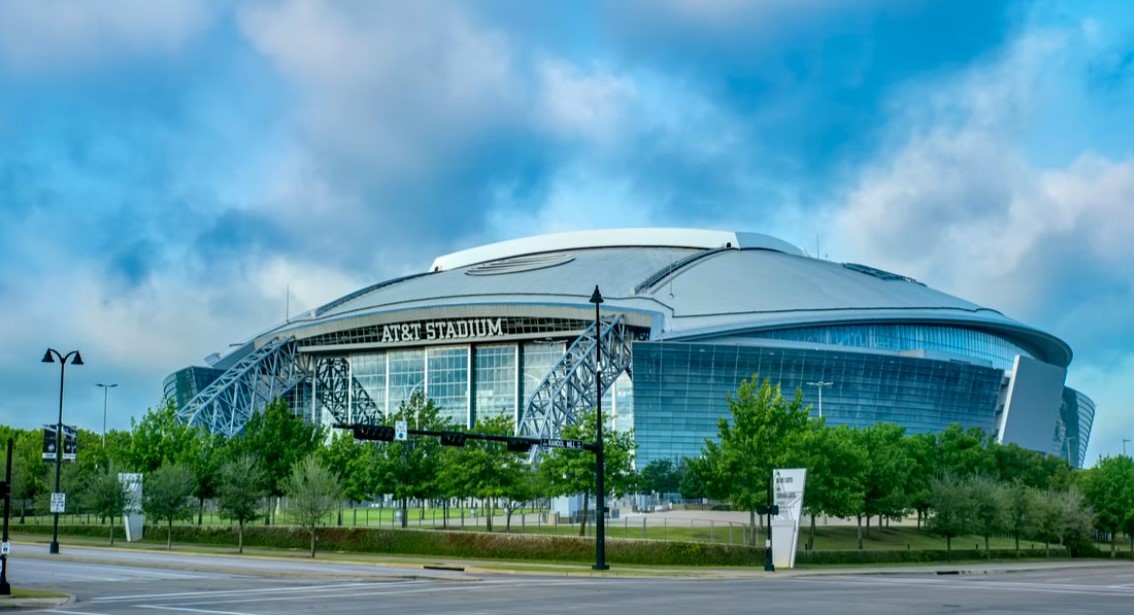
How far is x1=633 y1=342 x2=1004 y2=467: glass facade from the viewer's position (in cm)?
11206

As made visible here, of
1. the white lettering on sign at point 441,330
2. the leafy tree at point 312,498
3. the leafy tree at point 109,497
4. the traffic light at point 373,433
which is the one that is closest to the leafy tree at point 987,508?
the leafy tree at point 312,498

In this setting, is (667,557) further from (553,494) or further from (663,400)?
(663,400)

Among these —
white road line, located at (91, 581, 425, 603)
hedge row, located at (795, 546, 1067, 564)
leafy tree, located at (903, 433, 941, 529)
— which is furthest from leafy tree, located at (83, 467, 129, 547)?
leafy tree, located at (903, 433, 941, 529)

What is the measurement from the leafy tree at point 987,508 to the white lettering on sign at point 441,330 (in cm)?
5649

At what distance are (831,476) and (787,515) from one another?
36.0 ft

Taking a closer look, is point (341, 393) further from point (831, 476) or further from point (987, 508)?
point (987, 508)

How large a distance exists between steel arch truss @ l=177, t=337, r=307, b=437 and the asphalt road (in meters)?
73.3

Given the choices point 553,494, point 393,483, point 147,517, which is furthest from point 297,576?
point 147,517

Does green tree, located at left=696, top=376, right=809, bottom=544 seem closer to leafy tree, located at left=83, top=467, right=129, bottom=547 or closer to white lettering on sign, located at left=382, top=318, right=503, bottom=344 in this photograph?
leafy tree, located at left=83, top=467, right=129, bottom=547

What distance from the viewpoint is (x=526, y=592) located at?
38469 mm

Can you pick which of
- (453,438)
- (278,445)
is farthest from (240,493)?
(453,438)

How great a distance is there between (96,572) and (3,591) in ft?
41.6

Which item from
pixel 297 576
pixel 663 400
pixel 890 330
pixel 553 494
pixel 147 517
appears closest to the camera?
pixel 297 576

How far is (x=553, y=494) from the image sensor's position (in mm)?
72188
